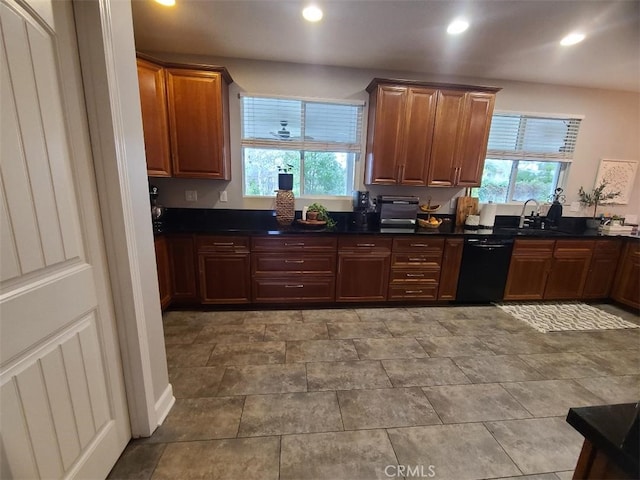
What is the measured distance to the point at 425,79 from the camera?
3.26 meters

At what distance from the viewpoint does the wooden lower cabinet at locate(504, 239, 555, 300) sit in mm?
3152

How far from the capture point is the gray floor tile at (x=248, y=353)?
2141mm

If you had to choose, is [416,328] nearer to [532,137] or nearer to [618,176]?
[532,137]

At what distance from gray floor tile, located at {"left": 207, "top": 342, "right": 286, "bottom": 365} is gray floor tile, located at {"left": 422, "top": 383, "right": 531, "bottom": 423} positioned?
115cm

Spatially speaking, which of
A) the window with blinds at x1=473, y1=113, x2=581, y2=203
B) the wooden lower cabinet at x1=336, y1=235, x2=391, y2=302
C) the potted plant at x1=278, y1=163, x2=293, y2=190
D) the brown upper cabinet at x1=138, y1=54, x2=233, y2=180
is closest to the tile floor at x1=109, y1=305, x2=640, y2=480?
the wooden lower cabinet at x1=336, y1=235, x2=391, y2=302

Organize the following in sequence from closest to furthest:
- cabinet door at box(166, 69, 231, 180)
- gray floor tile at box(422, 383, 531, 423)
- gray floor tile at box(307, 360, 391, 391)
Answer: gray floor tile at box(422, 383, 531, 423) → gray floor tile at box(307, 360, 391, 391) → cabinet door at box(166, 69, 231, 180)

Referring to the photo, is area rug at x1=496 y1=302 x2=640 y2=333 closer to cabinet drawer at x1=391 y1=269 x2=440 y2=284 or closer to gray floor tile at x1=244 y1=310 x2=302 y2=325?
cabinet drawer at x1=391 y1=269 x2=440 y2=284

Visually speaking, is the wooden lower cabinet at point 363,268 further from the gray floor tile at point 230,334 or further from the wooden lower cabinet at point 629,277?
the wooden lower cabinet at point 629,277

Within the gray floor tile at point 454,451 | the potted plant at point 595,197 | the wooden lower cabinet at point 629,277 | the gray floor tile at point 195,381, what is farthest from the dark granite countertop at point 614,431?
the potted plant at point 595,197

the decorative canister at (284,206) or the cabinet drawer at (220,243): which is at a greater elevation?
the decorative canister at (284,206)

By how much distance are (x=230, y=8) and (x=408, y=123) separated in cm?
194

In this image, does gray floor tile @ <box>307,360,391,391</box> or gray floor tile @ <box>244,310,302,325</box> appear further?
gray floor tile @ <box>244,310,302,325</box>

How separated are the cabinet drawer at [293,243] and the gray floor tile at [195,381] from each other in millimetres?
1203

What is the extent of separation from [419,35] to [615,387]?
3.15 meters
